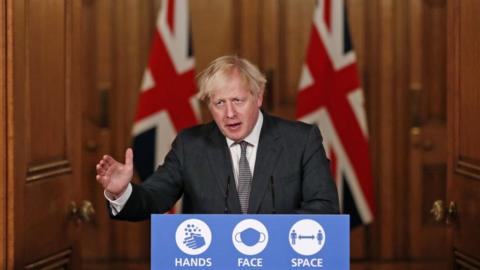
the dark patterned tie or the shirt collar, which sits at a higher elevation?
the shirt collar

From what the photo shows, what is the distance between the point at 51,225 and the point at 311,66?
2470 millimetres

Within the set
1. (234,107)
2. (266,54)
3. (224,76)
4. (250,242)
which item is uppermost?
(266,54)

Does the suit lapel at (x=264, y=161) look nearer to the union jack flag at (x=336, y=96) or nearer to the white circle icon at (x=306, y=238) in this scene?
the white circle icon at (x=306, y=238)

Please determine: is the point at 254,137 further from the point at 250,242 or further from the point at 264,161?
the point at 250,242

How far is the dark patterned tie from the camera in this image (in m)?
3.36

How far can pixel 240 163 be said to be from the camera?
3.42 metres

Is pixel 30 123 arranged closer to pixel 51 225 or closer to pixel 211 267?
pixel 51 225

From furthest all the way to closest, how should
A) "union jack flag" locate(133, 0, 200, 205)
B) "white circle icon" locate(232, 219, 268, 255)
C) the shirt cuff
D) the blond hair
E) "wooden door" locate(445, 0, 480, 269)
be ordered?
"union jack flag" locate(133, 0, 200, 205)
"wooden door" locate(445, 0, 480, 269)
the blond hair
the shirt cuff
"white circle icon" locate(232, 219, 268, 255)

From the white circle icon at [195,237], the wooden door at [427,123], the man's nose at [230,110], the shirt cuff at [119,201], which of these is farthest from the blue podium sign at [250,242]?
the wooden door at [427,123]

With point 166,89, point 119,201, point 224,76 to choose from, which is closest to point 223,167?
point 224,76

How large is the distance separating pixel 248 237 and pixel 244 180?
661 millimetres

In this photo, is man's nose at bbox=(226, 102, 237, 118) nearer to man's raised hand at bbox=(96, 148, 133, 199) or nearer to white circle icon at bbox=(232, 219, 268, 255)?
man's raised hand at bbox=(96, 148, 133, 199)

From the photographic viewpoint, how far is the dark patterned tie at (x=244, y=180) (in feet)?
11.0

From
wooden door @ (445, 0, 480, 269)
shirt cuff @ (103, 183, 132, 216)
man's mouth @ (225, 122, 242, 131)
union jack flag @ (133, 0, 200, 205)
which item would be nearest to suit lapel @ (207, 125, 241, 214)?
man's mouth @ (225, 122, 242, 131)
